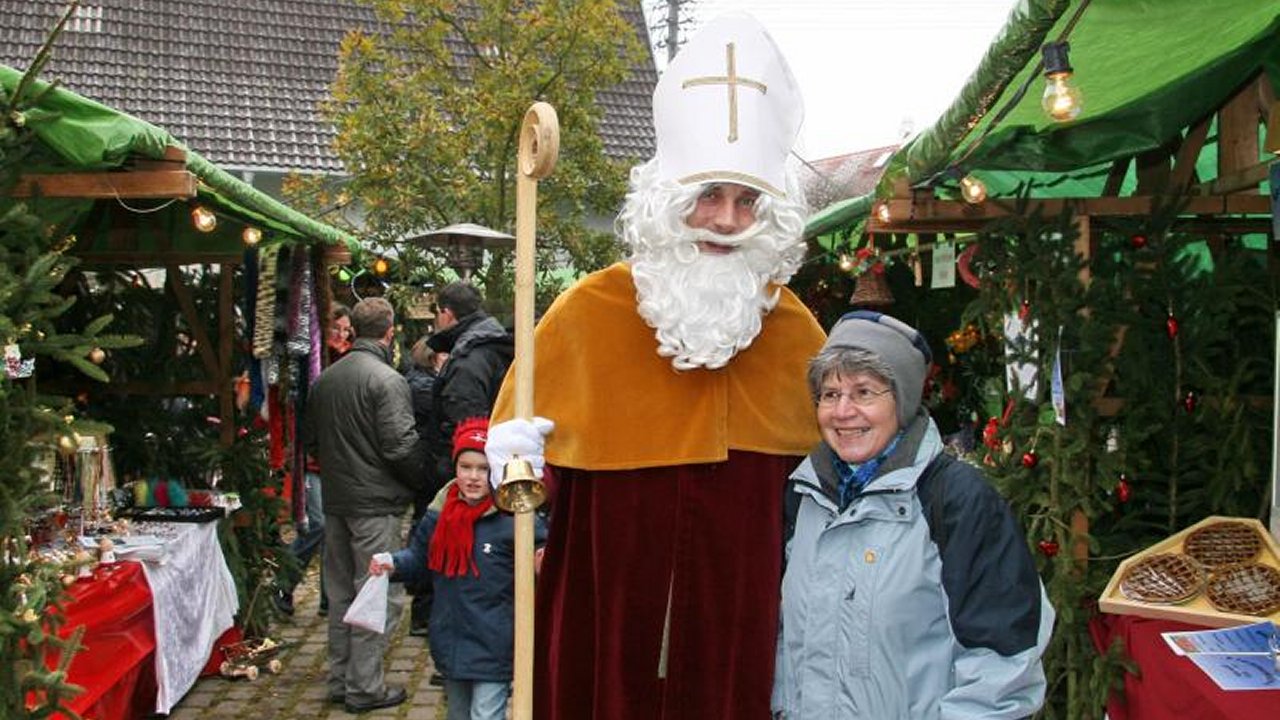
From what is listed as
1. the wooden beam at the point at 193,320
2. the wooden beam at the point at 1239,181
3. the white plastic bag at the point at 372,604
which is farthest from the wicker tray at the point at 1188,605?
the wooden beam at the point at 193,320

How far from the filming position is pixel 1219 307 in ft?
13.9

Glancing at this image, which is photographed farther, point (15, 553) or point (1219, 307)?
point (1219, 307)

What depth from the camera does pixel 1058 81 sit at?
290cm

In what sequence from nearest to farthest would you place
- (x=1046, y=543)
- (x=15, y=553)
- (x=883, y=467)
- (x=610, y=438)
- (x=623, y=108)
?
(x=883, y=467)
(x=610, y=438)
(x=15, y=553)
(x=1046, y=543)
(x=623, y=108)

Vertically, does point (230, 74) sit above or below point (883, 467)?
above

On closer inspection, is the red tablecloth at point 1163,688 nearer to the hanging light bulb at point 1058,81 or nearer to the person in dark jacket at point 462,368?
the hanging light bulb at point 1058,81

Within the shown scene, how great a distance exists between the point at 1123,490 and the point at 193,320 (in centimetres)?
529

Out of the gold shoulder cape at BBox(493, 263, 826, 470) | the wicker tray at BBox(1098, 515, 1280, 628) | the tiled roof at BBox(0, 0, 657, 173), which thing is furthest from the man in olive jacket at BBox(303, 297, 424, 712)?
the tiled roof at BBox(0, 0, 657, 173)

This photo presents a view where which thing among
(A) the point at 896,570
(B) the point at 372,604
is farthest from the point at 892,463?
(B) the point at 372,604

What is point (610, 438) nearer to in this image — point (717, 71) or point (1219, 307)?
point (717, 71)

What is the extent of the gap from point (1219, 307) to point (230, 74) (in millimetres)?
18847

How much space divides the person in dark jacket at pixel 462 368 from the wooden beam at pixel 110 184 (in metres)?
1.89

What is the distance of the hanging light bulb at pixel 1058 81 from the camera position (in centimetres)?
288

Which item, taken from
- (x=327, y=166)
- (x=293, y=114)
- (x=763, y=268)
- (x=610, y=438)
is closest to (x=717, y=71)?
(x=763, y=268)
